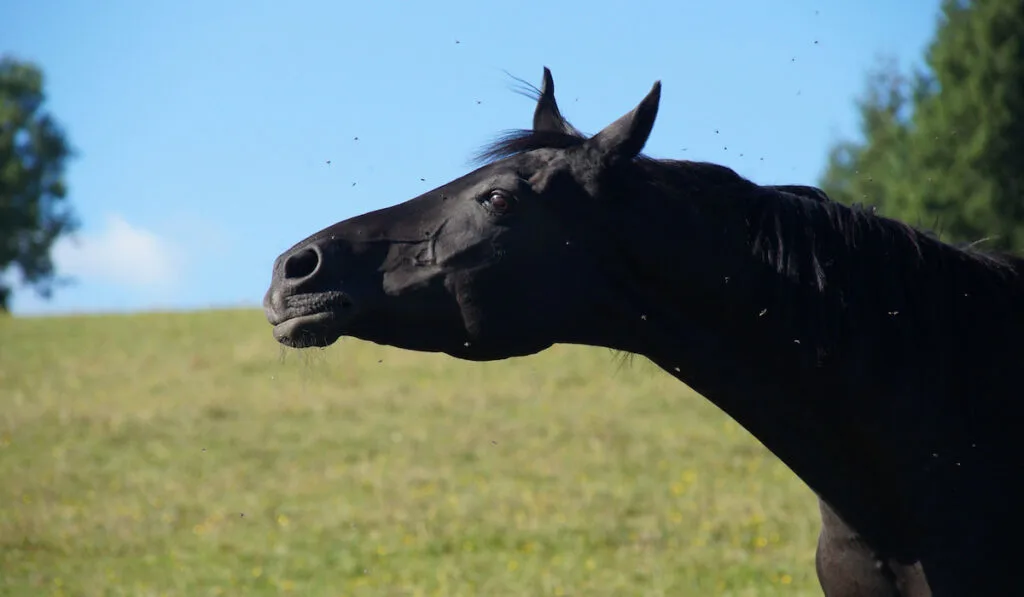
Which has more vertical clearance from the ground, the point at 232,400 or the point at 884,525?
the point at 232,400

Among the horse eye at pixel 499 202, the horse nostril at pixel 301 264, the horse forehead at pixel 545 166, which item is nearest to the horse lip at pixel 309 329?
the horse nostril at pixel 301 264

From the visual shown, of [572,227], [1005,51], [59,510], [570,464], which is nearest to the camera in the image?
[572,227]

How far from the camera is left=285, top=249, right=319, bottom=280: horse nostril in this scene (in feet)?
11.3

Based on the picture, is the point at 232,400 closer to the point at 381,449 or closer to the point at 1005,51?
the point at 381,449

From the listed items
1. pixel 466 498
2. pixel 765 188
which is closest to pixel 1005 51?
pixel 466 498

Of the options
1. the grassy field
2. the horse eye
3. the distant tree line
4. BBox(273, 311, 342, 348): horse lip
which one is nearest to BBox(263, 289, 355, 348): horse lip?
BBox(273, 311, 342, 348): horse lip

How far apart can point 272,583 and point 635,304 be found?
19.9 ft

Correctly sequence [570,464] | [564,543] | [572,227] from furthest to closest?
1. [570,464]
2. [564,543]
3. [572,227]

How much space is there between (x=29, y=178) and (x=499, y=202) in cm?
5364

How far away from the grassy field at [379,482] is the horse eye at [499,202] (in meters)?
0.76

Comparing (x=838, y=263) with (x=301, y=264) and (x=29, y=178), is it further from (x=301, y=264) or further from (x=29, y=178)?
(x=29, y=178)

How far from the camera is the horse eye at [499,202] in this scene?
11.5 feet

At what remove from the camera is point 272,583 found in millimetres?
8773

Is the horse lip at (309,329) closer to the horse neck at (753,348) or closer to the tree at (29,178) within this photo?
the horse neck at (753,348)
